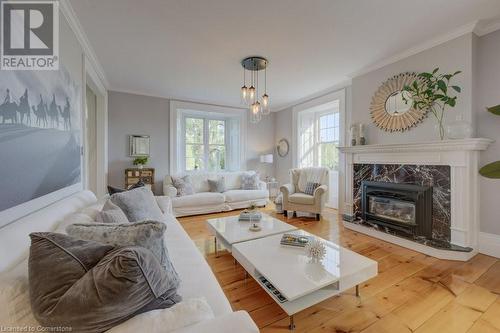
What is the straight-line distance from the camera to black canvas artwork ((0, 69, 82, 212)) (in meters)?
1.12

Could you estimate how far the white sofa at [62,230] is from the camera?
0.69 metres

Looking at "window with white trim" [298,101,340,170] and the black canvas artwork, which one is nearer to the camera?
the black canvas artwork

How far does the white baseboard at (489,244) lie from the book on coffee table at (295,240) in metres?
2.06

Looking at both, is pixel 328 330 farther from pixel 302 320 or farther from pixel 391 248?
pixel 391 248

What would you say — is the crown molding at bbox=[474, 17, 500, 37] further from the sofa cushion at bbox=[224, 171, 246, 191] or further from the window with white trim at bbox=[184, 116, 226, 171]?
the window with white trim at bbox=[184, 116, 226, 171]

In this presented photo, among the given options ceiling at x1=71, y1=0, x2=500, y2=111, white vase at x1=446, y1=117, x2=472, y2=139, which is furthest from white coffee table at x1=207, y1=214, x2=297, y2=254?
ceiling at x1=71, y1=0, x2=500, y2=111

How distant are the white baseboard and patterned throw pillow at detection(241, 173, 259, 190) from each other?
347 cm

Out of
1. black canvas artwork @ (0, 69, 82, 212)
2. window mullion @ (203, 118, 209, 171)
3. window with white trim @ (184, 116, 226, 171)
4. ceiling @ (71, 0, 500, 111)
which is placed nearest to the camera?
black canvas artwork @ (0, 69, 82, 212)

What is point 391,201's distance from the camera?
9.53ft

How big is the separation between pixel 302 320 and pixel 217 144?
459 centimetres

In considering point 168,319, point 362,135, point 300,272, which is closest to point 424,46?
point 362,135

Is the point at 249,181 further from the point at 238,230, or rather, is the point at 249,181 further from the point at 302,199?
the point at 238,230

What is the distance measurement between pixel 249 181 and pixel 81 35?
3.59m

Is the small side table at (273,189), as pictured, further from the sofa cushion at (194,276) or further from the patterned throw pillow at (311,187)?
the sofa cushion at (194,276)
